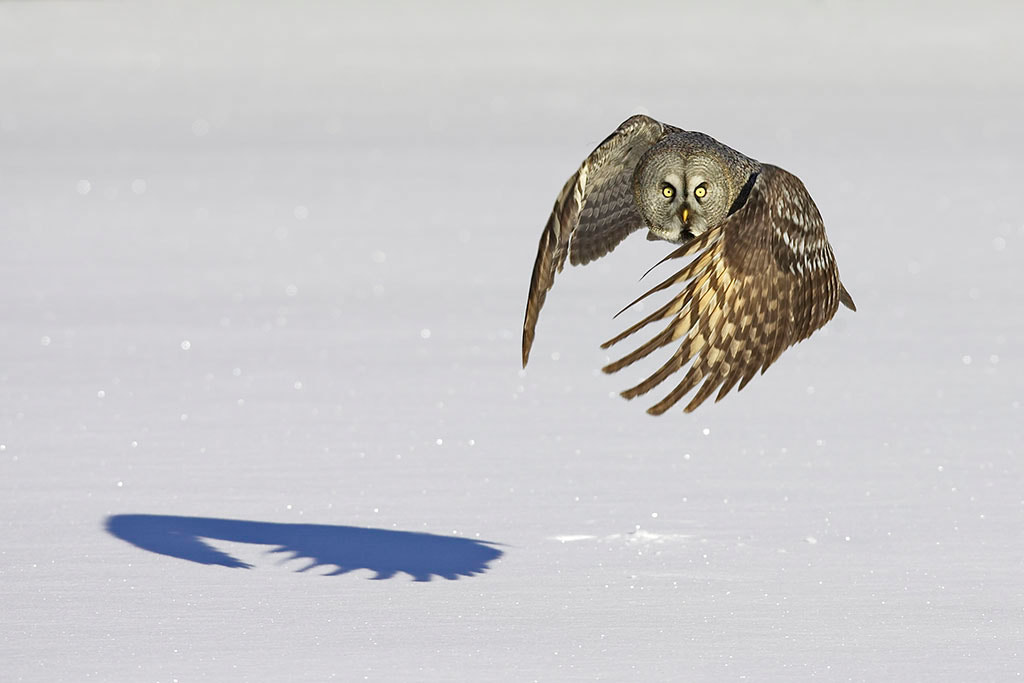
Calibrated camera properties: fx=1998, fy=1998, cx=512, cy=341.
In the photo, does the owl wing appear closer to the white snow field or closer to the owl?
the owl

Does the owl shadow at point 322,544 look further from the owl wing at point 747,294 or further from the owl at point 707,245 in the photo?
the owl wing at point 747,294

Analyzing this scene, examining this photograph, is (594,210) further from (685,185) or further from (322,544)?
(322,544)

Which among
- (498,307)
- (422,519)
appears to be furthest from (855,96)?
(422,519)

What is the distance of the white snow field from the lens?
6355 mm

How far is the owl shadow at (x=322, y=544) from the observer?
7.14 metres

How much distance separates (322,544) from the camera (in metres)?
7.42

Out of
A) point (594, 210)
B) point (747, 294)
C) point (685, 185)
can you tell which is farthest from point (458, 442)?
point (747, 294)

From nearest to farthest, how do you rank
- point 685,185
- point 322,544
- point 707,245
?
point 707,245
point 685,185
point 322,544

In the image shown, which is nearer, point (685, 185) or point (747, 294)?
point (747, 294)

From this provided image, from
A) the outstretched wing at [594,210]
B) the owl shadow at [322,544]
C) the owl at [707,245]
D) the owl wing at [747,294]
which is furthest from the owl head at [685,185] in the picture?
the owl shadow at [322,544]

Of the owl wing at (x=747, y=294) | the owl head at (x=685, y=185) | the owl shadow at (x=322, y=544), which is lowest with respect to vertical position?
the owl shadow at (x=322, y=544)

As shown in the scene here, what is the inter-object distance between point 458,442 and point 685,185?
2.47m

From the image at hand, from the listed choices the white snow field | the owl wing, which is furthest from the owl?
the white snow field

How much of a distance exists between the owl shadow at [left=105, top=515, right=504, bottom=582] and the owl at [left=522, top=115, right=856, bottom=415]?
97 centimetres
